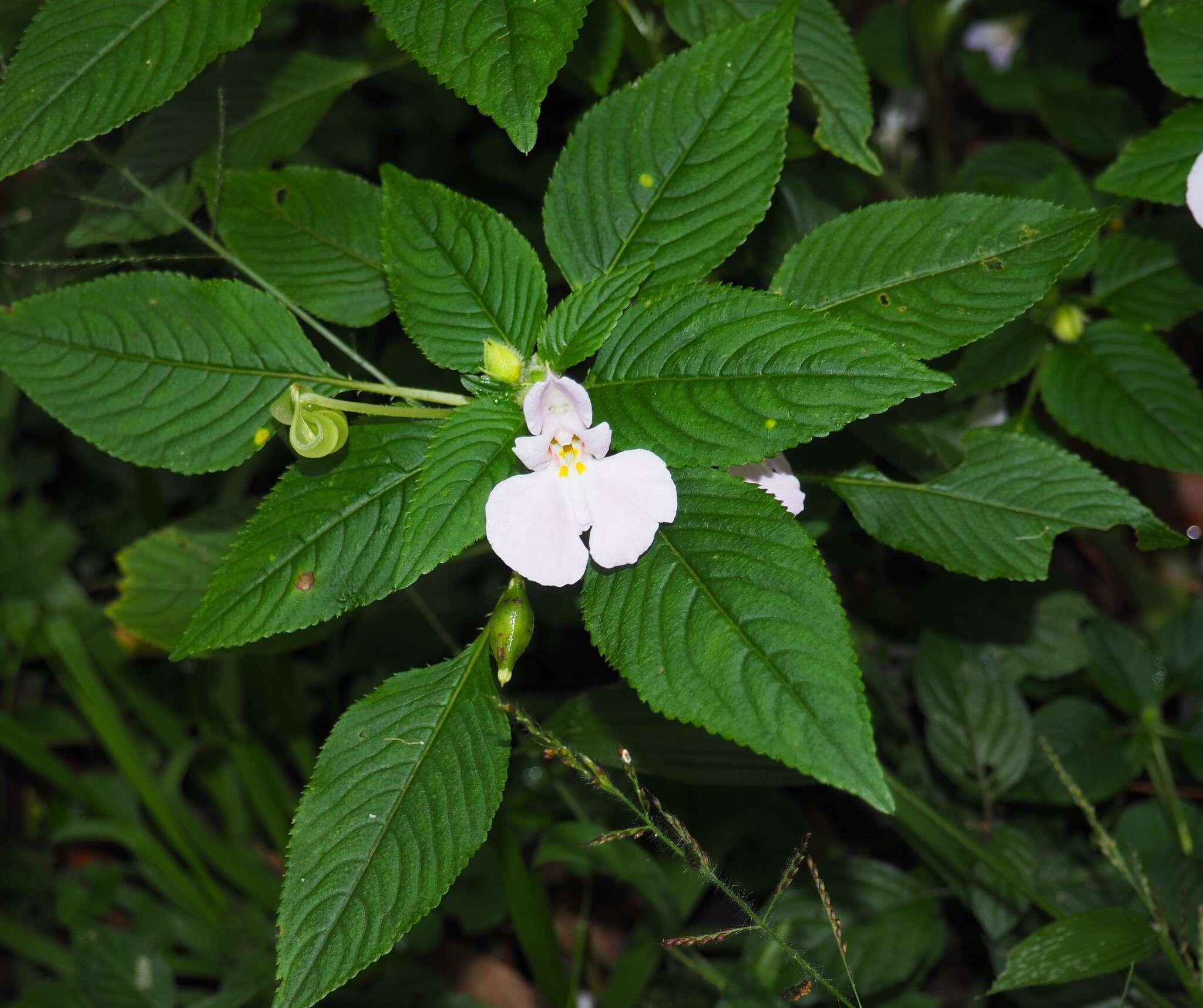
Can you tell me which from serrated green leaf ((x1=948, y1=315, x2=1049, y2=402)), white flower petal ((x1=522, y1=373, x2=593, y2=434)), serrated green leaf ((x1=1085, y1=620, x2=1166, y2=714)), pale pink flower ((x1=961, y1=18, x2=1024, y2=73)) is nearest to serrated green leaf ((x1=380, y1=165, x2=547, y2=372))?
white flower petal ((x1=522, y1=373, x2=593, y2=434))

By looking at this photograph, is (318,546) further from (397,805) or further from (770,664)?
(770,664)

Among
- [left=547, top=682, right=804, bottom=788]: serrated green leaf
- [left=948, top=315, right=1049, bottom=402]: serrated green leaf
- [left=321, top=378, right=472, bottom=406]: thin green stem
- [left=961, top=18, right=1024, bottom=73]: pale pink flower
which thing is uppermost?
[left=321, top=378, right=472, bottom=406]: thin green stem

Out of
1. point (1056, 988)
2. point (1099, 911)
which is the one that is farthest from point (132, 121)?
point (1056, 988)

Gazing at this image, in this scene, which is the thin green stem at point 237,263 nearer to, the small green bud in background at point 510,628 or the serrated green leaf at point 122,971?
the small green bud in background at point 510,628

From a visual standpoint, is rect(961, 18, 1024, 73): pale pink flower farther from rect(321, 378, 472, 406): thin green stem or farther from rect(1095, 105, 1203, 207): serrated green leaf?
rect(321, 378, 472, 406): thin green stem

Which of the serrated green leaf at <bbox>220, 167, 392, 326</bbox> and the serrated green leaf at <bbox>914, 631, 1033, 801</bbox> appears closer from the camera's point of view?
the serrated green leaf at <bbox>220, 167, 392, 326</bbox>

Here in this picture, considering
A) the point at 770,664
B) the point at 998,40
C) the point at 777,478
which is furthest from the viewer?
the point at 998,40

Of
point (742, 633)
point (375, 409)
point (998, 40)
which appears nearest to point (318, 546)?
point (375, 409)
